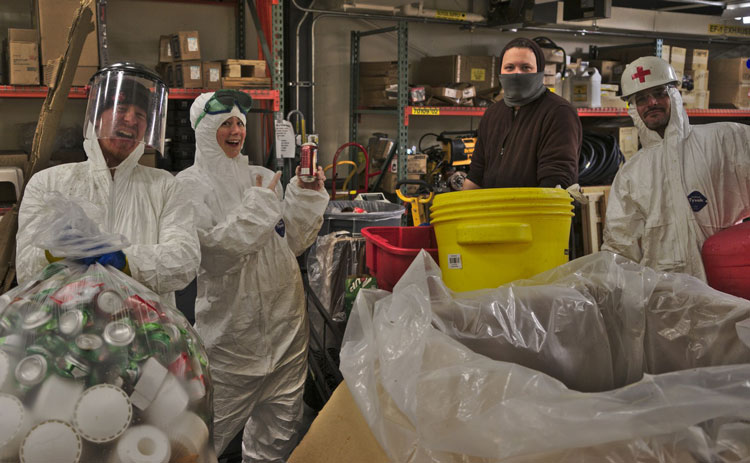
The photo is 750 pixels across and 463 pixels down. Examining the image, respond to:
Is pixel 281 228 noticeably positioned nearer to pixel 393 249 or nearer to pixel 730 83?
pixel 393 249

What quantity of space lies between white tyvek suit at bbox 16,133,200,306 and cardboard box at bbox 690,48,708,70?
18.9 feet

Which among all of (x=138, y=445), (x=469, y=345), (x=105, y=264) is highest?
(x=105, y=264)

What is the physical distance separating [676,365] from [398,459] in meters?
0.64

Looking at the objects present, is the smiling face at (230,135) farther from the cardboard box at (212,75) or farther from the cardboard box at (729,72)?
the cardboard box at (729,72)

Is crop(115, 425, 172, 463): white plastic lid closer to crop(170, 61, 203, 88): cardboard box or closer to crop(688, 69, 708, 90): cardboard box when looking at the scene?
crop(170, 61, 203, 88): cardboard box

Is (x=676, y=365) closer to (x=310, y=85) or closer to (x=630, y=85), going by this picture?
(x=630, y=85)

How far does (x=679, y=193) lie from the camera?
7.44 ft

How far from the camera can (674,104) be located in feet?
7.65

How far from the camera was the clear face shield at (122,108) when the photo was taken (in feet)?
6.01

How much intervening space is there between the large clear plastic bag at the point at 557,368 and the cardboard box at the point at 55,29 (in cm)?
329

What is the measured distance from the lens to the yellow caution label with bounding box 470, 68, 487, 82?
5.34 m

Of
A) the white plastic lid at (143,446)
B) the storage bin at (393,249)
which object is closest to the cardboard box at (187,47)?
the storage bin at (393,249)

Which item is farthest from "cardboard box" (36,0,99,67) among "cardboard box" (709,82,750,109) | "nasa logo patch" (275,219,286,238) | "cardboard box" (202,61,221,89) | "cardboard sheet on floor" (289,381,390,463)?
"cardboard box" (709,82,750,109)

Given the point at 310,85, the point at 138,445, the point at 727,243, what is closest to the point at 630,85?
the point at 727,243
